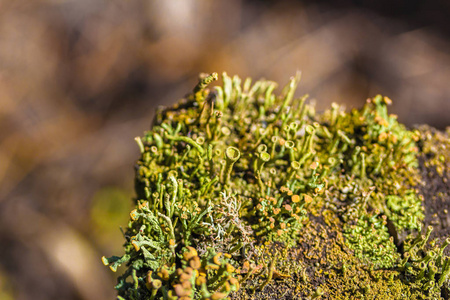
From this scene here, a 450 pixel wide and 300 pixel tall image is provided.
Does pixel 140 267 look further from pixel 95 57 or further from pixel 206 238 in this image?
pixel 95 57

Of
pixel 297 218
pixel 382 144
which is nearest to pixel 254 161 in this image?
pixel 297 218

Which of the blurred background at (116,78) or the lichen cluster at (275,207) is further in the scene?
→ the blurred background at (116,78)

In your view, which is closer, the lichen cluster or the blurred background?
the lichen cluster

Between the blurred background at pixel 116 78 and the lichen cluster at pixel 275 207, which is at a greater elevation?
the blurred background at pixel 116 78

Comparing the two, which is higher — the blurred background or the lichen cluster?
the blurred background
